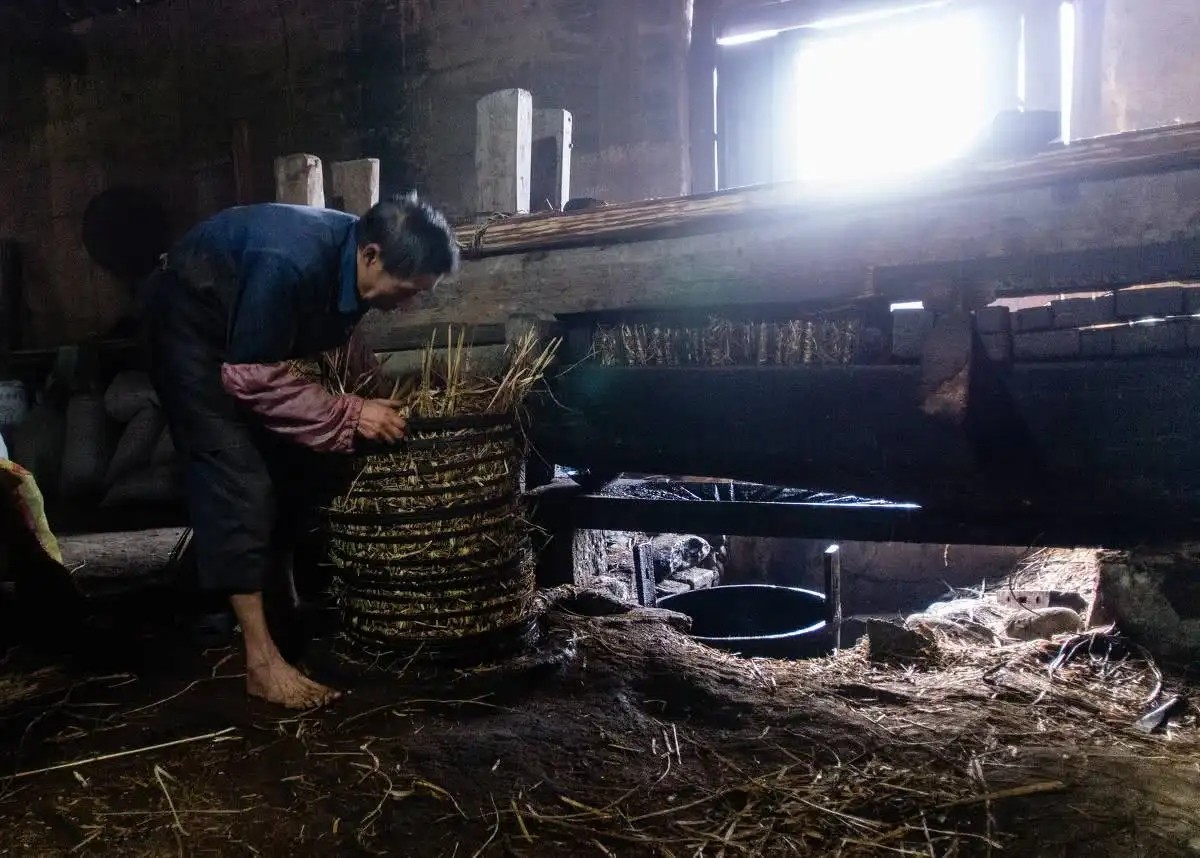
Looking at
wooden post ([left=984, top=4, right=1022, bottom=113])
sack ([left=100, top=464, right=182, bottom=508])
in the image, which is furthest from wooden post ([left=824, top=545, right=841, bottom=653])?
sack ([left=100, top=464, right=182, bottom=508])

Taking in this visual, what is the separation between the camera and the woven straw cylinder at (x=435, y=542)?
9.20 feet

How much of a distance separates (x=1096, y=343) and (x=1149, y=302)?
19 centimetres

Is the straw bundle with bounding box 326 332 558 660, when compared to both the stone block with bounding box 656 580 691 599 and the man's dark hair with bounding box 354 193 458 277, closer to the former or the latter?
the man's dark hair with bounding box 354 193 458 277

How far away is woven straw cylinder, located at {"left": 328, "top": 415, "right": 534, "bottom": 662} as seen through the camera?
280 centimetres

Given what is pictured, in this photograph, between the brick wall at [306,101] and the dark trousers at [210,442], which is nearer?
the dark trousers at [210,442]

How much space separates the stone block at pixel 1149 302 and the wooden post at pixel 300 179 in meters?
3.44

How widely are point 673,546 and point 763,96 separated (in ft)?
11.5

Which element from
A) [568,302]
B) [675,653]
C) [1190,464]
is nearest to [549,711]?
[675,653]

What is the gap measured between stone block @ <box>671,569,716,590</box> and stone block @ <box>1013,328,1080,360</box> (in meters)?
2.94

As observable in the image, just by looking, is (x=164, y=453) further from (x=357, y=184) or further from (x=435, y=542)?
(x=435, y=542)

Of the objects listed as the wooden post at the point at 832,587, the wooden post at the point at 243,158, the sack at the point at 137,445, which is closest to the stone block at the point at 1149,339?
the wooden post at the point at 832,587

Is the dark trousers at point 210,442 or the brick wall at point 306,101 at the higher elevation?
the brick wall at point 306,101

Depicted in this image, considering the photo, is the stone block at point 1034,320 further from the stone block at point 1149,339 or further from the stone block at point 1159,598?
the stone block at point 1159,598

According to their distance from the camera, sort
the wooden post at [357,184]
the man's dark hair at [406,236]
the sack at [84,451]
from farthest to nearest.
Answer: the sack at [84,451] → the wooden post at [357,184] → the man's dark hair at [406,236]
